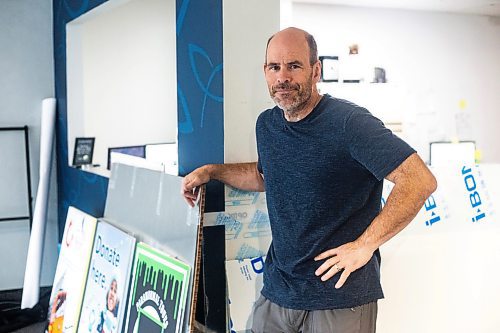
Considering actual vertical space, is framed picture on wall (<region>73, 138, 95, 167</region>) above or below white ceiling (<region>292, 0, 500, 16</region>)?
below

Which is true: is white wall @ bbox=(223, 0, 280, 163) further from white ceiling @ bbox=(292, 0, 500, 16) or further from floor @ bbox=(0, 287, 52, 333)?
white ceiling @ bbox=(292, 0, 500, 16)

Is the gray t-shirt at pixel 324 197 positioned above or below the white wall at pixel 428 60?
below

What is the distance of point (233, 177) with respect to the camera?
217 cm

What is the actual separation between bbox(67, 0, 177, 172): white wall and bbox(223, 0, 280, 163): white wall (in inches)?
92.4

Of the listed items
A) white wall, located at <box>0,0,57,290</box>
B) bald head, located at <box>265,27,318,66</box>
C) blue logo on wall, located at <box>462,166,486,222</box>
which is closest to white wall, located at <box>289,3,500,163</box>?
white wall, located at <box>0,0,57,290</box>

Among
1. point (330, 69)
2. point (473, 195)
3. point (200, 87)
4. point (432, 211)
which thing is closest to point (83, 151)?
point (200, 87)

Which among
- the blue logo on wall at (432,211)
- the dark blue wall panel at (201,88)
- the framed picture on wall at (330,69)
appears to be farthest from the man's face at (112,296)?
the framed picture on wall at (330,69)

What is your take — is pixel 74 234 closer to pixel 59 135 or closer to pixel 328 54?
pixel 59 135

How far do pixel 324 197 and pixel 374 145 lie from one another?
24cm

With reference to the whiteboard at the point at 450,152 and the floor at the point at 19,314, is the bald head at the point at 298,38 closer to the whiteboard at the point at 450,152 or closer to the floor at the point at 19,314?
the floor at the point at 19,314

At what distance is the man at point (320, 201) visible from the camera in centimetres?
169

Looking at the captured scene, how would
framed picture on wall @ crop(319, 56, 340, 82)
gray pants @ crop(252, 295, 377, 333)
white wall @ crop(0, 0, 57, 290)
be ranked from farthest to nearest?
framed picture on wall @ crop(319, 56, 340, 82) → white wall @ crop(0, 0, 57, 290) → gray pants @ crop(252, 295, 377, 333)

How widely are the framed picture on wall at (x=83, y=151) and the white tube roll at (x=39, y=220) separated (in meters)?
0.43

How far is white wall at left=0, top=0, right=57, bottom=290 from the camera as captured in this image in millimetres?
4566
